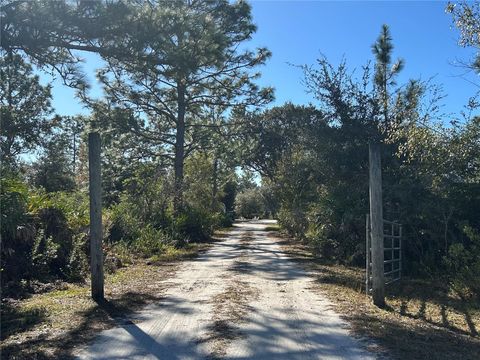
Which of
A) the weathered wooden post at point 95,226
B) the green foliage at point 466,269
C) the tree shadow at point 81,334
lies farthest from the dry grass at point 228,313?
the green foliage at point 466,269

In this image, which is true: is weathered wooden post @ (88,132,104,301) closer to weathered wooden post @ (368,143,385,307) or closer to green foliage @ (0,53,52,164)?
weathered wooden post @ (368,143,385,307)

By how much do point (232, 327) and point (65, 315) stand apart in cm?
268

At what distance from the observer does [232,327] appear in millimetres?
6555

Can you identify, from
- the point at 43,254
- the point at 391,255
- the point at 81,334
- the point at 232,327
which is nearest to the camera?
the point at 81,334

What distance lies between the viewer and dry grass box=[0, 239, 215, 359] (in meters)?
5.69

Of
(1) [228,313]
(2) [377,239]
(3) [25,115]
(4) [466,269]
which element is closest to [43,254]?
(1) [228,313]

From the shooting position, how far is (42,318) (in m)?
7.05

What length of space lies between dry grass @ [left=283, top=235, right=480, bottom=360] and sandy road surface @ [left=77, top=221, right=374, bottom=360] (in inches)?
14.3

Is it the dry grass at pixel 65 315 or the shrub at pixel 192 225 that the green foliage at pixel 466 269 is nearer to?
the dry grass at pixel 65 315

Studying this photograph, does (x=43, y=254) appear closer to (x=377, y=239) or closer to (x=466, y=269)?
(x=377, y=239)

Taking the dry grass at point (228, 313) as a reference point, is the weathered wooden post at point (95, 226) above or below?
above

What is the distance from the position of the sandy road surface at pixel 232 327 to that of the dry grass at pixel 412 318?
364 mm

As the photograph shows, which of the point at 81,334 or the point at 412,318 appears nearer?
the point at 81,334

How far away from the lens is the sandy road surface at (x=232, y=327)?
5480mm
